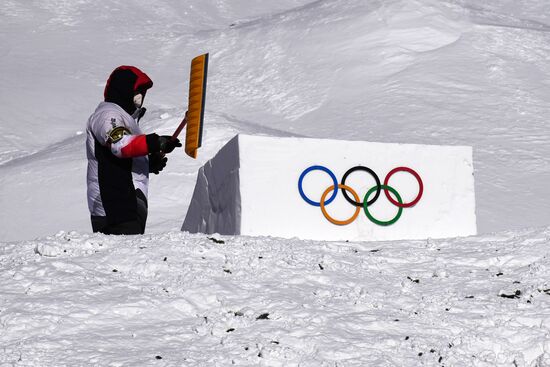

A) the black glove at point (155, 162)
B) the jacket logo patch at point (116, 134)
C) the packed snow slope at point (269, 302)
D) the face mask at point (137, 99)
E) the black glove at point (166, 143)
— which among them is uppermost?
the face mask at point (137, 99)

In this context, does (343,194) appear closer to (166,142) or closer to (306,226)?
(306,226)

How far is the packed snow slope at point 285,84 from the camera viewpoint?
1264 cm

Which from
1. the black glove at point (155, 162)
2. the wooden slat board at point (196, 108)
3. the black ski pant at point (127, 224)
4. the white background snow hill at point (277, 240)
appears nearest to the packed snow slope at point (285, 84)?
the white background snow hill at point (277, 240)

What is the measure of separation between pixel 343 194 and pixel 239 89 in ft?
42.4

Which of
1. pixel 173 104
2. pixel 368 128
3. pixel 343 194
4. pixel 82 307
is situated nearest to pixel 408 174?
pixel 343 194

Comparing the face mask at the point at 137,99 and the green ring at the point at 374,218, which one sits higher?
the face mask at the point at 137,99

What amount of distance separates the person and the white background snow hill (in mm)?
267

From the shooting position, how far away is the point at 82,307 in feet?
15.6

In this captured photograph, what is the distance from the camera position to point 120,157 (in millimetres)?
5895

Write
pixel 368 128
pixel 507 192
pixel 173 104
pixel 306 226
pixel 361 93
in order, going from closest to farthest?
1. pixel 306 226
2. pixel 507 192
3. pixel 368 128
4. pixel 361 93
5. pixel 173 104

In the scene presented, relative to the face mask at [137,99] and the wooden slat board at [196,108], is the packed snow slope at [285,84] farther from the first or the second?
the wooden slat board at [196,108]

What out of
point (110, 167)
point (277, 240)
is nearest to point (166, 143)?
point (110, 167)

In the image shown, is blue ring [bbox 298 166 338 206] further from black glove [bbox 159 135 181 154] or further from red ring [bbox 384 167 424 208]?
black glove [bbox 159 135 181 154]

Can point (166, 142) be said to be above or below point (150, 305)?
above
